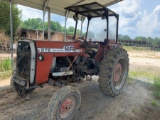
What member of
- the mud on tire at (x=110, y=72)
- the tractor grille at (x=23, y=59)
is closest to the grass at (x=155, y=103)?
the mud on tire at (x=110, y=72)

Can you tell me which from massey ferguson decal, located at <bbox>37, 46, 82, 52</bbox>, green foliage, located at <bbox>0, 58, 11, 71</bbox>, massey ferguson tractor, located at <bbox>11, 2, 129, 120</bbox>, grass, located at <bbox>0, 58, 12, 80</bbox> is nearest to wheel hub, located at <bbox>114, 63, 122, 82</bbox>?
massey ferguson tractor, located at <bbox>11, 2, 129, 120</bbox>

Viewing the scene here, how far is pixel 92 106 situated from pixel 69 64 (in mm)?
1149

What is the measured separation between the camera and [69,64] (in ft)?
14.1

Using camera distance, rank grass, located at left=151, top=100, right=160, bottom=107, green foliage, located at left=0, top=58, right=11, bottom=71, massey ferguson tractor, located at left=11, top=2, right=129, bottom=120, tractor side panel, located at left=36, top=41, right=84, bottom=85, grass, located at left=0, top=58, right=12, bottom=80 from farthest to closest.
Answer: green foliage, located at left=0, top=58, right=11, bottom=71 → grass, located at left=0, top=58, right=12, bottom=80 → grass, located at left=151, top=100, right=160, bottom=107 → tractor side panel, located at left=36, top=41, right=84, bottom=85 → massey ferguson tractor, located at left=11, top=2, right=129, bottom=120

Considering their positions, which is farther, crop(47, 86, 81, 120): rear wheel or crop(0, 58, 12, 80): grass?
crop(0, 58, 12, 80): grass

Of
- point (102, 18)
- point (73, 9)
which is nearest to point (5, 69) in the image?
point (73, 9)

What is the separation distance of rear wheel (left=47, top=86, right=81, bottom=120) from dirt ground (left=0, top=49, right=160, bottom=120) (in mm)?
263

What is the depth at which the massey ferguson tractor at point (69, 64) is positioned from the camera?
3.54 m

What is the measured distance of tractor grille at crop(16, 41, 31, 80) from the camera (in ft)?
12.0

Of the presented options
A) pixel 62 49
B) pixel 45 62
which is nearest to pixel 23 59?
pixel 45 62

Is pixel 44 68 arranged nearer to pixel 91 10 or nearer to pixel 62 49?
pixel 62 49

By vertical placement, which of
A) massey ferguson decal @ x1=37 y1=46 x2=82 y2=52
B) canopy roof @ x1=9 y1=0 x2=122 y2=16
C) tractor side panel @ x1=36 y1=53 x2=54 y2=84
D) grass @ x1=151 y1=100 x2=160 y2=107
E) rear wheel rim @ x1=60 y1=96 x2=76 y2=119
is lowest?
grass @ x1=151 y1=100 x2=160 y2=107

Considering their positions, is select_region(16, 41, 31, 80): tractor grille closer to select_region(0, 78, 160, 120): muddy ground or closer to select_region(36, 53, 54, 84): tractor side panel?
select_region(36, 53, 54, 84): tractor side panel

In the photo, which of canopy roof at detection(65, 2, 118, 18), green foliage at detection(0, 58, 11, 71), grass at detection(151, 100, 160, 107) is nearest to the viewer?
canopy roof at detection(65, 2, 118, 18)
